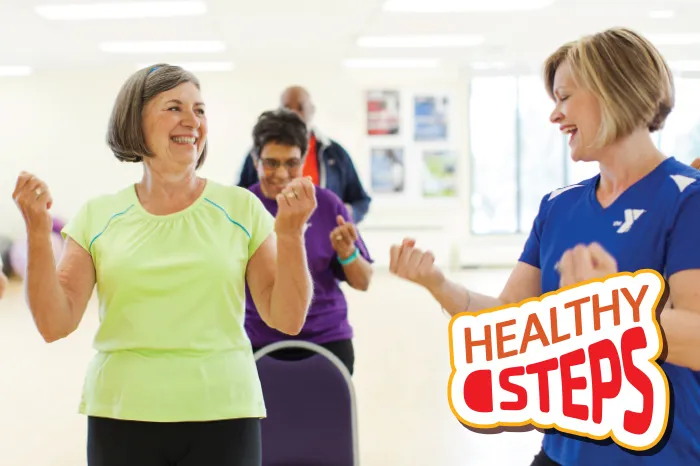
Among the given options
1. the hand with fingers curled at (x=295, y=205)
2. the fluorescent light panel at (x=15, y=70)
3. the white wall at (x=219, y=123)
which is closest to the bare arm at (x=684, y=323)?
the hand with fingers curled at (x=295, y=205)

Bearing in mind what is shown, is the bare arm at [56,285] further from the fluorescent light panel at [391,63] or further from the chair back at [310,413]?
the fluorescent light panel at [391,63]

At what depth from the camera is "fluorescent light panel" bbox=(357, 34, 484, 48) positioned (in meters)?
8.45

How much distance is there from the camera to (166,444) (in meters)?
1.30

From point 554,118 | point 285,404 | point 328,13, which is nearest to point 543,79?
point 554,118

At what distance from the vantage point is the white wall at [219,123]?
1068cm

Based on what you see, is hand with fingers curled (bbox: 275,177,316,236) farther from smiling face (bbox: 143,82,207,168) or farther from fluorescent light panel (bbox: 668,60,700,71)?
fluorescent light panel (bbox: 668,60,700,71)

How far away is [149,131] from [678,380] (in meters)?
1.01

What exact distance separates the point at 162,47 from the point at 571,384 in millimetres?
8377

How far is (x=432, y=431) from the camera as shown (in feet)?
12.1

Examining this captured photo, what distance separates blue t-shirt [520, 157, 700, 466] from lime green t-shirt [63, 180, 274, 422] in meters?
0.58

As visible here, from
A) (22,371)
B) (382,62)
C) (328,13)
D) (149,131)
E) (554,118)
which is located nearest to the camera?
(554,118)

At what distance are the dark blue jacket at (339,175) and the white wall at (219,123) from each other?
7493 mm

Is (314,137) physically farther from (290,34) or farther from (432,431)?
(290,34)

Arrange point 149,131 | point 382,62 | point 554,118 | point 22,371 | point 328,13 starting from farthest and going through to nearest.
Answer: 1. point 382,62
2. point 328,13
3. point 22,371
4. point 149,131
5. point 554,118
